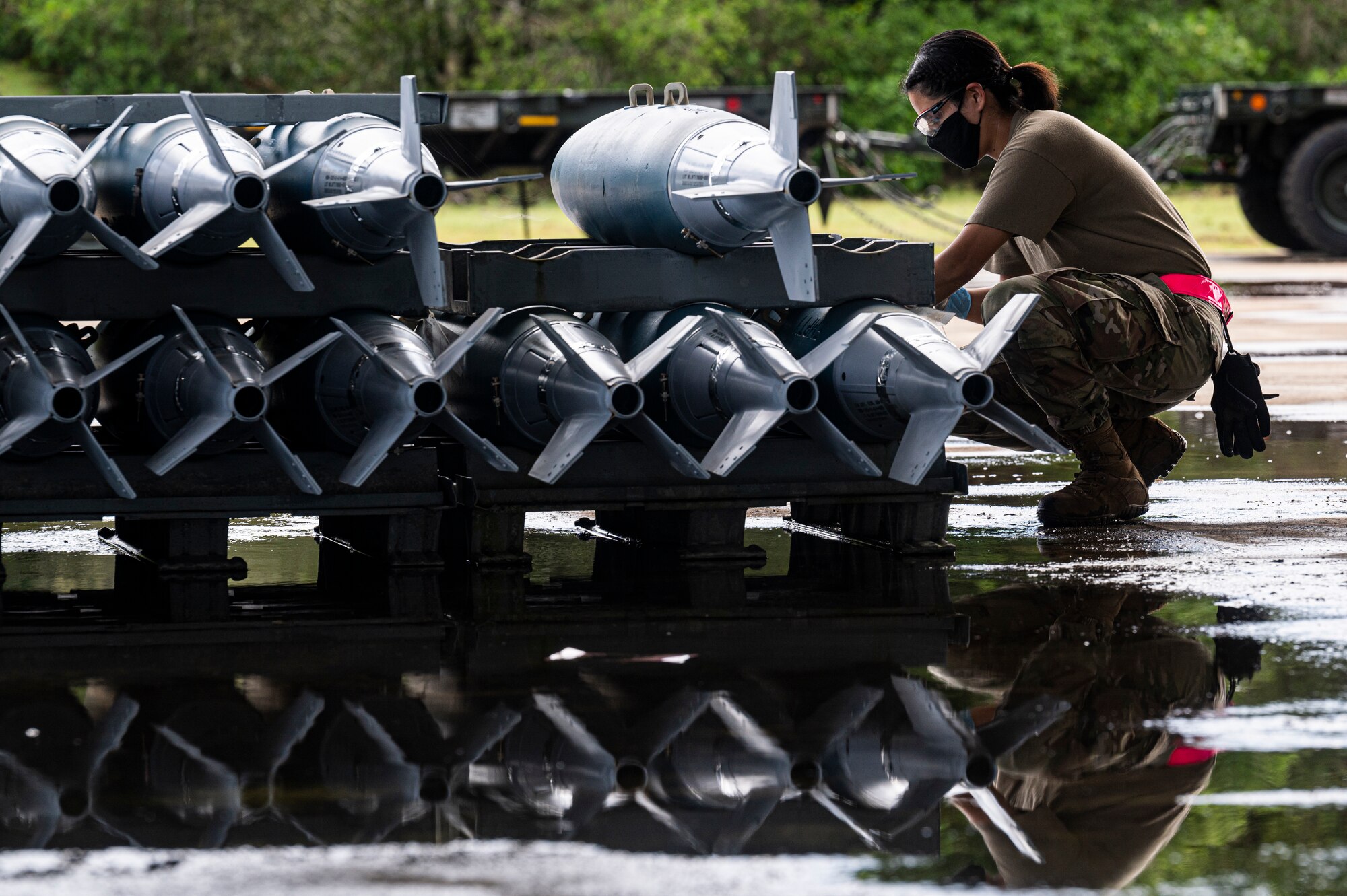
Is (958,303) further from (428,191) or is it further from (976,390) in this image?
(428,191)

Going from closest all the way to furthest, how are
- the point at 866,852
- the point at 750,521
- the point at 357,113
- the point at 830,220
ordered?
the point at 866,852, the point at 357,113, the point at 750,521, the point at 830,220

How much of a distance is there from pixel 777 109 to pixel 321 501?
1.64m

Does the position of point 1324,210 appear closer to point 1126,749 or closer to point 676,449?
point 676,449

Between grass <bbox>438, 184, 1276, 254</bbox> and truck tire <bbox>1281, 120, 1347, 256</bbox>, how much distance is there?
1.77 metres

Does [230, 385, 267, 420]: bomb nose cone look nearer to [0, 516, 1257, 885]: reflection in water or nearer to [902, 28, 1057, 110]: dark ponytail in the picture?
[0, 516, 1257, 885]: reflection in water

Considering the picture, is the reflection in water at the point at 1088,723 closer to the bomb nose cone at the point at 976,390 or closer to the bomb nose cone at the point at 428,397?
the bomb nose cone at the point at 976,390

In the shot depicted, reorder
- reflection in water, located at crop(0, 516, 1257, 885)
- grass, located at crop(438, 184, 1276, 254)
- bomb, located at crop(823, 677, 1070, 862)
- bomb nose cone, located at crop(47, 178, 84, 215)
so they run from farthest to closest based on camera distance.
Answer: grass, located at crop(438, 184, 1276, 254)
bomb nose cone, located at crop(47, 178, 84, 215)
bomb, located at crop(823, 677, 1070, 862)
reflection in water, located at crop(0, 516, 1257, 885)

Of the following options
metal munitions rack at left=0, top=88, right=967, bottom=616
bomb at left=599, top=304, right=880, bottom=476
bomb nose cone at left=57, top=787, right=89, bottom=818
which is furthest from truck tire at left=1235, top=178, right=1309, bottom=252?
bomb nose cone at left=57, top=787, right=89, bottom=818

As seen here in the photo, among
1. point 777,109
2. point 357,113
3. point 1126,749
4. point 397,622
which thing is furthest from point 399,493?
point 1126,749

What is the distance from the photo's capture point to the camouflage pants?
559cm

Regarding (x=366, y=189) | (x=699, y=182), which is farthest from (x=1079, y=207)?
(x=366, y=189)

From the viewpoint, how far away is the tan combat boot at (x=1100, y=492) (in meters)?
5.80

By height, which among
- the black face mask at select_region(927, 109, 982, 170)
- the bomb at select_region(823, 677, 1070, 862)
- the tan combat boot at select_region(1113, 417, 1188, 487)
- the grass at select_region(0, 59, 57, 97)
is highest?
the grass at select_region(0, 59, 57, 97)

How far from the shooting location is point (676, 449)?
4.88 meters
